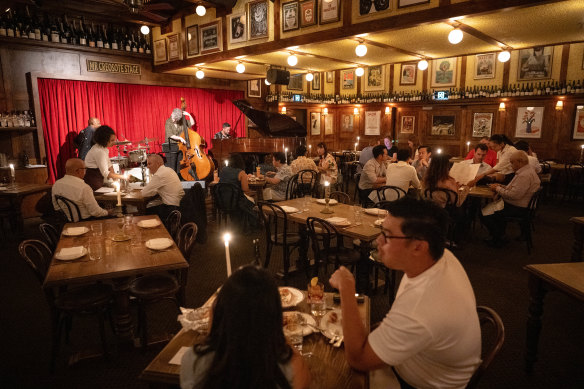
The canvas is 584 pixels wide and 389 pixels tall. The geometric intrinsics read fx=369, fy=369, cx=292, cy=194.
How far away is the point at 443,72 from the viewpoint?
11844mm

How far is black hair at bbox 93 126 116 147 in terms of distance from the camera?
523 centimetres

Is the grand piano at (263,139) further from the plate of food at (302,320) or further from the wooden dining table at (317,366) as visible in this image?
the wooden dining table at (317,366)

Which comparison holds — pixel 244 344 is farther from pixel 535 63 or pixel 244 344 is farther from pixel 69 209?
pixel 535 63

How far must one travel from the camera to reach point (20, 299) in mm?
3877

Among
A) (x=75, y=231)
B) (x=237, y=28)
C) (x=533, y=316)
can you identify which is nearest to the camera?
(x=533, y=316)

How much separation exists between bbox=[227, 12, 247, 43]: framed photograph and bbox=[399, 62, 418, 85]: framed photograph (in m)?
7.38

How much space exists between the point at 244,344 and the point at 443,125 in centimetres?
1207

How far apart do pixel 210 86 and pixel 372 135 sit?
6131mm

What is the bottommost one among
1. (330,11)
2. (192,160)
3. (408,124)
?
(192,160)

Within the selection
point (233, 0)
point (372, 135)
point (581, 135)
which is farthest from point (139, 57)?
point (581, 135)

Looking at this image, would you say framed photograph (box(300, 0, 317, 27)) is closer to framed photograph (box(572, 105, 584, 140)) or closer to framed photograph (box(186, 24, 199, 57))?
framed photograph (box(186, 24, 199, 57))

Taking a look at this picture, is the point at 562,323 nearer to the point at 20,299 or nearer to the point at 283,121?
the point at 20,299

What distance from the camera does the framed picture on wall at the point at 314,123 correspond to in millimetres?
13523

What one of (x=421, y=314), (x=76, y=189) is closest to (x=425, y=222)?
(x=421, y=314)
